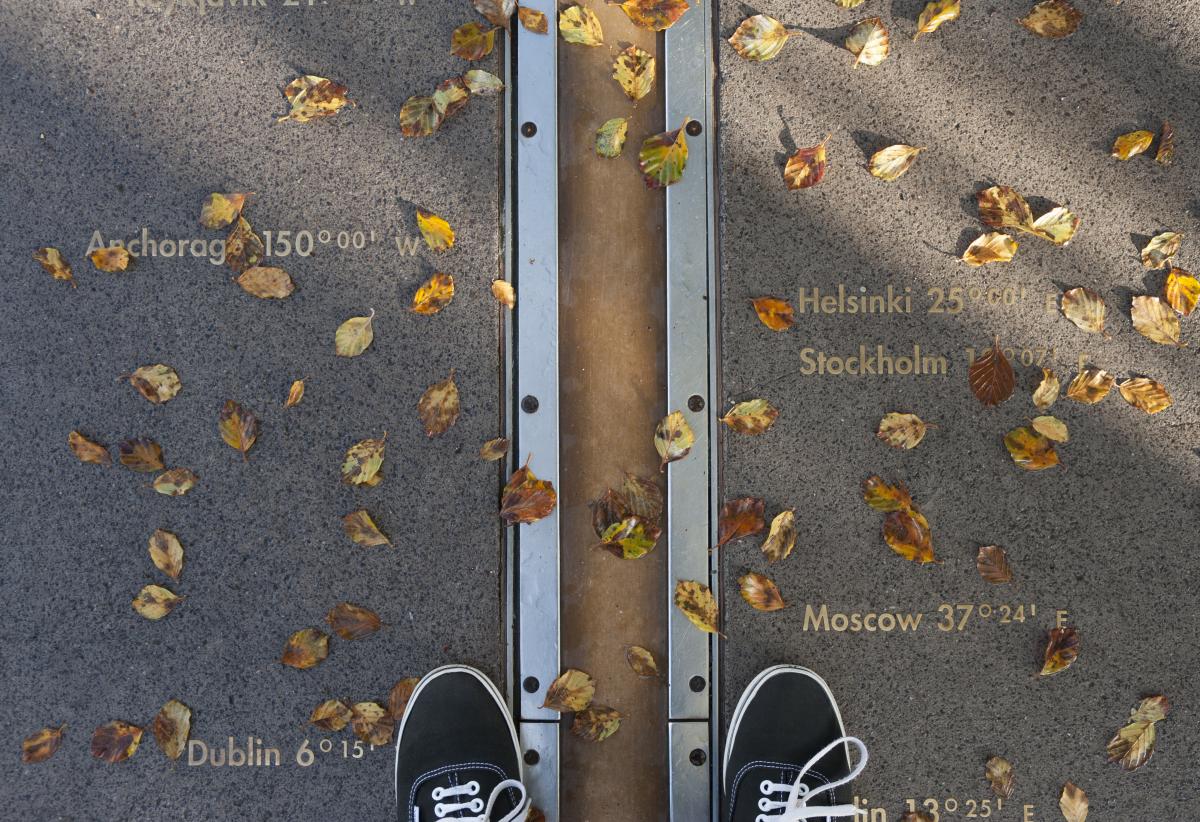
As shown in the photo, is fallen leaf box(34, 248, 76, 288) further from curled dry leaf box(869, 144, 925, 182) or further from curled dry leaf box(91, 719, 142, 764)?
curled dry leaf box(869, 144, 925, 182)

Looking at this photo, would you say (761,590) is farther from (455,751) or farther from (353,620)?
(353,620)

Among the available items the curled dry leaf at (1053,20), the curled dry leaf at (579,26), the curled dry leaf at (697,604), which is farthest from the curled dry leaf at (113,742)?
the curled dry leaf at (1053,20)

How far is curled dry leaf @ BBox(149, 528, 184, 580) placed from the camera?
1582 millimetres

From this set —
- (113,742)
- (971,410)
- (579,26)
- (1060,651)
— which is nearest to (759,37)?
(579,26)

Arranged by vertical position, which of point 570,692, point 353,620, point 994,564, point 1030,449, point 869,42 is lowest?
point 570,692

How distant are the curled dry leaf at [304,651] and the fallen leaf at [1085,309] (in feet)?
5.67

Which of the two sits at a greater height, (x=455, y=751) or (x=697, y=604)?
(x=697, y=604)

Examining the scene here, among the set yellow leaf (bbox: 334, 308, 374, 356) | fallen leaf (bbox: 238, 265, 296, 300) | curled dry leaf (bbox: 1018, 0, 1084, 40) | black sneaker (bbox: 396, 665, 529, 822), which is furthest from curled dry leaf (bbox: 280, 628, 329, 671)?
curled dry leaf (bbox: 1018, 0, 1084, 40)

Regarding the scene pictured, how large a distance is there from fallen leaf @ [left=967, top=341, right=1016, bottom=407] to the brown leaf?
136 centimetres

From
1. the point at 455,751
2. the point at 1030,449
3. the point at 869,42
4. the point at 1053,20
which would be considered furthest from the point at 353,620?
the point at 1053,20

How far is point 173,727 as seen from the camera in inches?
62.3

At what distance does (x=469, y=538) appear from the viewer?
1573 mm

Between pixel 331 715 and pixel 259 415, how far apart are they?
0.66 metres

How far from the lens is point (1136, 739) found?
156cm
